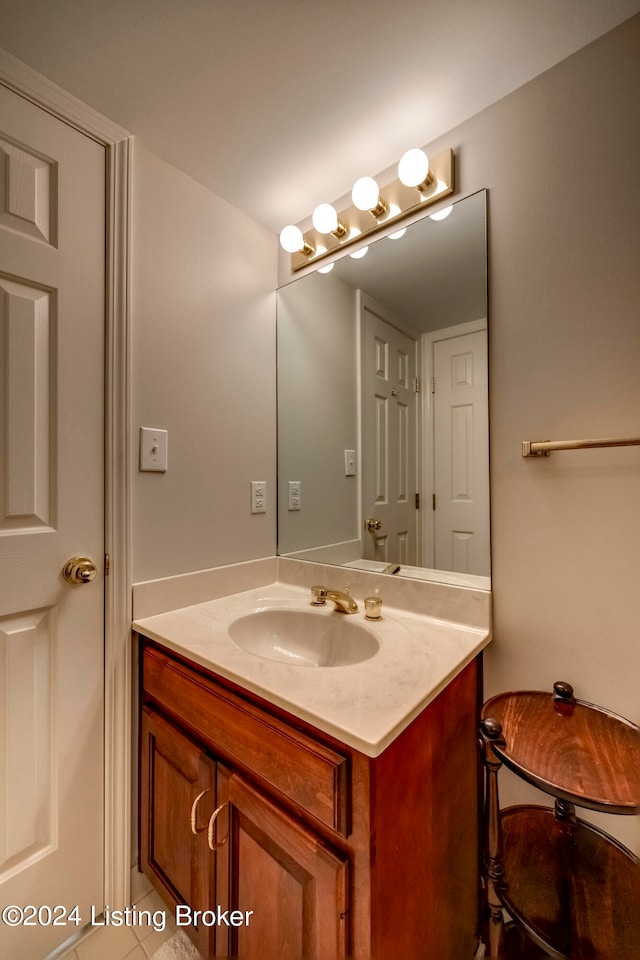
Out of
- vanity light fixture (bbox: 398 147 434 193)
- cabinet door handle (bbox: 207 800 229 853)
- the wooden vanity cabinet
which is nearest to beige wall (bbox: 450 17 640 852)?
vanity light fixture (bbox: 398 147 434 193)

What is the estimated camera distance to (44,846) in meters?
0.99

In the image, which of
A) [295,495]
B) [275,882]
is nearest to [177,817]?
[275,882]

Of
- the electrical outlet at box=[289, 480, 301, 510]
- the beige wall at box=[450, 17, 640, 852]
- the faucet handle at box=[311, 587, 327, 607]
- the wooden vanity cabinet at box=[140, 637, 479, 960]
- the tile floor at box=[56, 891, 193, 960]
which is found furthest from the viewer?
the electrical outlet at box=[289, 480, 301, 510]

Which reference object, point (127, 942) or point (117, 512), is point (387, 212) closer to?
point (117, 512)

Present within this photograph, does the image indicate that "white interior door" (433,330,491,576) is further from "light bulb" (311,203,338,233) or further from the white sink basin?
"light bulb" (311,203,338,233)

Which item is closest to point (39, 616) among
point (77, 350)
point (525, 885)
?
point (77, 350)

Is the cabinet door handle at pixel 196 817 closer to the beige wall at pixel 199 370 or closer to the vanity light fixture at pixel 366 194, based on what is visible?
the beige wall at pixel 199 370

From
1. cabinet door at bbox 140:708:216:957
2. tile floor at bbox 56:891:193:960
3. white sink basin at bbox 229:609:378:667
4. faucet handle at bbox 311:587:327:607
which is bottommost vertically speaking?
tile floor at bbox 56:891:193:960

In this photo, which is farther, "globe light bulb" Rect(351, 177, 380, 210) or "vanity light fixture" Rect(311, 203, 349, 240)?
"vanity light fixture" Rect(311, 203, 349, 240)

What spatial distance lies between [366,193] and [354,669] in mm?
1291

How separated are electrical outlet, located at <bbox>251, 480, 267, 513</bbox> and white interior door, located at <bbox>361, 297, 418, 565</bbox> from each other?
0.38 metres

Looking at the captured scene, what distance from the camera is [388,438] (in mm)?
1313

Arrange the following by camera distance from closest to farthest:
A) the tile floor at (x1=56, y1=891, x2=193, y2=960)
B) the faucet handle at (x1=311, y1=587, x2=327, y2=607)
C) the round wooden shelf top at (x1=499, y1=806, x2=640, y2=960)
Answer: the round wooden shelf top at (x1=499, y1=806, x2=640, y2=960), the tile floor at (x1=56, y1=891, x2=193, y2=960), the faucet handle at (x1=311, y1=587, x2=327, y2=607)

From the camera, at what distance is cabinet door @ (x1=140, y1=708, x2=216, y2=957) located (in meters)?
0.89
